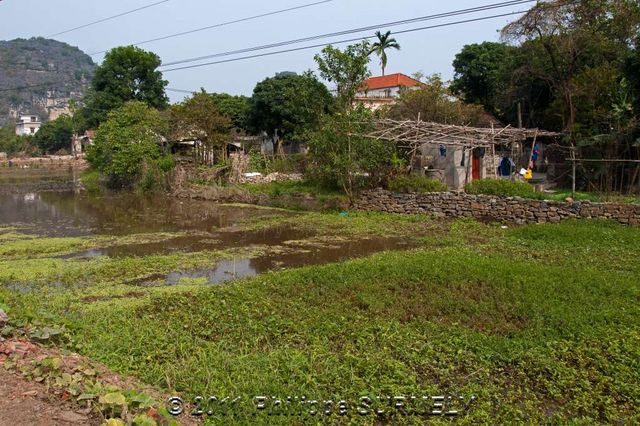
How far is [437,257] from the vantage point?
10836 mm

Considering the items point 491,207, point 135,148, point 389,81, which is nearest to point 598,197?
point 491,207

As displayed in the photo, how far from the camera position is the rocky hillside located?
13712cm

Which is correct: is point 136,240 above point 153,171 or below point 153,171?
below

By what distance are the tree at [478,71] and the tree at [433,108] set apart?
19.0 ft

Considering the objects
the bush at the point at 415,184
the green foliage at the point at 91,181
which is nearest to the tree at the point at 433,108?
the bush at the point at 415,184

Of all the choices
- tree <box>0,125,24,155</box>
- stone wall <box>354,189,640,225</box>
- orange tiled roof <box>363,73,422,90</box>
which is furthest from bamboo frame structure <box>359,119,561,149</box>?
tree <box>0,125,24,155</box>

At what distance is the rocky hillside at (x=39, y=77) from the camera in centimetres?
13712

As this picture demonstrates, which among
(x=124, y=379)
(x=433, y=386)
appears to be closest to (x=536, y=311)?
(x=433, y=386)

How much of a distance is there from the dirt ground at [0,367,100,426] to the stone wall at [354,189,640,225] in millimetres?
14723

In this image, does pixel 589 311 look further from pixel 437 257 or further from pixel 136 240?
pixel 136 240

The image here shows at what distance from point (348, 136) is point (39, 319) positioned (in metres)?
14.0

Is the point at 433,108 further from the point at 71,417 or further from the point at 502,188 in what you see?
the point at 71,417

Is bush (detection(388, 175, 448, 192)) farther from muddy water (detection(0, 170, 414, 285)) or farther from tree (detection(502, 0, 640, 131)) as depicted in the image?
tree (detection(502, 0, 640, 131))

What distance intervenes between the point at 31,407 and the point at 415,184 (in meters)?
16.1
